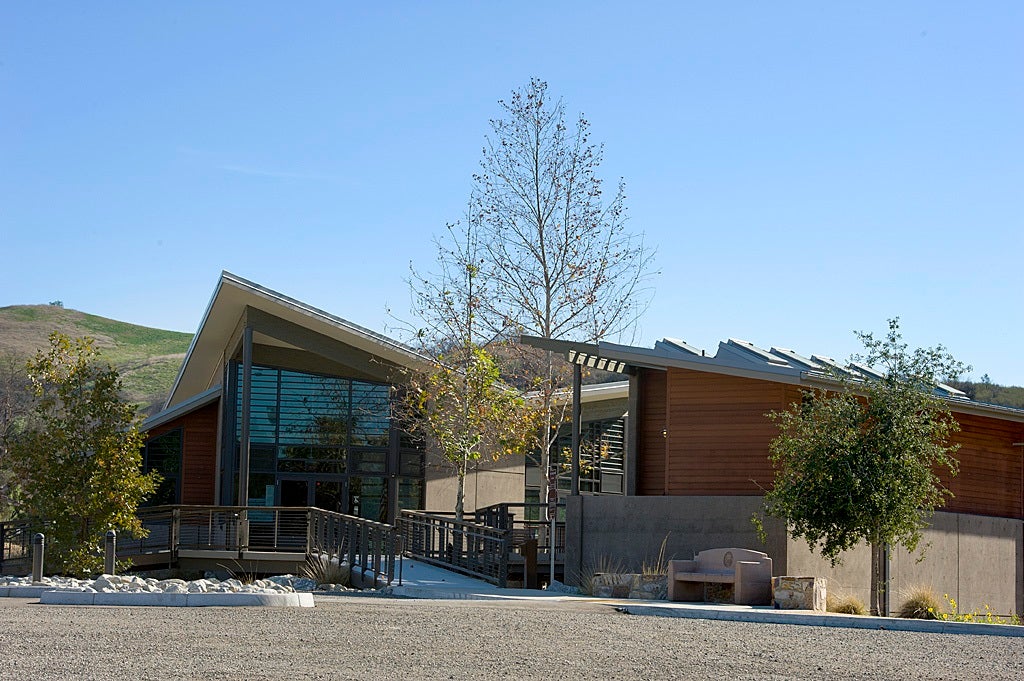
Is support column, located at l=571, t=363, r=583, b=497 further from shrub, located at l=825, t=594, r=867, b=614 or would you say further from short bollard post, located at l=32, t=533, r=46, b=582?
short bollard post, located at l=32, t=533, r=46, b=582

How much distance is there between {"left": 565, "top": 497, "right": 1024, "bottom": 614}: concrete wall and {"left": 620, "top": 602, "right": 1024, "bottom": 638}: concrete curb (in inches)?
156

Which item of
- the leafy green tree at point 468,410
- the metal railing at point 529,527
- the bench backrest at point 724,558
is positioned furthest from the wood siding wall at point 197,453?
the bench backrest at point 724,558

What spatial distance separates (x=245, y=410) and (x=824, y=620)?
61.0ft

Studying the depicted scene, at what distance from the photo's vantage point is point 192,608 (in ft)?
45.8

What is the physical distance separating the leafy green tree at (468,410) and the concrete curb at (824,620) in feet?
39.5

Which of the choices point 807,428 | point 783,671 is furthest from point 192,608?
point 807,428

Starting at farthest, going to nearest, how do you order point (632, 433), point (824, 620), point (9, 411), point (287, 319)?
point (9, 411) → point (287, 319) → point (632, 433) → point (824, 620)

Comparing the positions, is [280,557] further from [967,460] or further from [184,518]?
[967,460]

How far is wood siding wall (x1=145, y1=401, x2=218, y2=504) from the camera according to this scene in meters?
33.4

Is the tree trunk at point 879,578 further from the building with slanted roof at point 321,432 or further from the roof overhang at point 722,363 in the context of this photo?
the building with slanted roof at point 321,432

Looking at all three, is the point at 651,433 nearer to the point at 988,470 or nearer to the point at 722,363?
the point at 722,363

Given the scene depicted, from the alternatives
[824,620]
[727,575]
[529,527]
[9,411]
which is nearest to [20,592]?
[727,575]

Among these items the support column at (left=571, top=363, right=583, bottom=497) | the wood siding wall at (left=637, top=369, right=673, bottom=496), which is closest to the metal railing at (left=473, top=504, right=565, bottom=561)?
the support column at (left=571, top=363, right=583, bottom=497)

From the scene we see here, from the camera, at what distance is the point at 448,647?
397 inches
